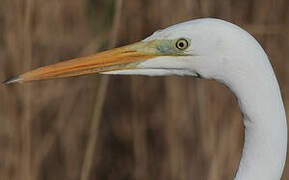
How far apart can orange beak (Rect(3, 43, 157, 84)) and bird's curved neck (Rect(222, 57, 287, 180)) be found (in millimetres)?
266

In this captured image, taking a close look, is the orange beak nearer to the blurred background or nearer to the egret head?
the egret head

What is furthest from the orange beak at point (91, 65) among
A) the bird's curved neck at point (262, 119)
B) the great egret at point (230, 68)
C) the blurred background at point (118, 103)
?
the blurred background at point (118, 103)

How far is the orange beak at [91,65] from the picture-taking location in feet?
4.50

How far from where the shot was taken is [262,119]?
49.4 inches

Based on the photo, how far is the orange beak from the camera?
4.50 feet

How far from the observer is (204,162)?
2553 mm

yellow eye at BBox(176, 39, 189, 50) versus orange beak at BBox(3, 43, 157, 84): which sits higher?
yellow eye at BBox(176, 39, 189, 50)

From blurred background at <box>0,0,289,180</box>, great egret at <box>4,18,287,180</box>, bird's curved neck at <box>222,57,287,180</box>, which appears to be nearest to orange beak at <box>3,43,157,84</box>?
great egret at <box>4,18,287,180</box>

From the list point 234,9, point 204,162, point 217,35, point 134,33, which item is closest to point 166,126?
point 204,162

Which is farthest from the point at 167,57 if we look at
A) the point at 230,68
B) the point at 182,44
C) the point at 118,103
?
the point at 118,103

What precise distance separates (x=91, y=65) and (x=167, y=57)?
195 mm

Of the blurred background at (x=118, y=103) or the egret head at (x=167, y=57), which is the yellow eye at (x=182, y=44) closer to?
the egret head at (x=167, y=57)

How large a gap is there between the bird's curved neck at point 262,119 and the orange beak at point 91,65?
0.27 metres

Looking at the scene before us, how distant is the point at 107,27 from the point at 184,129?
76 cm
